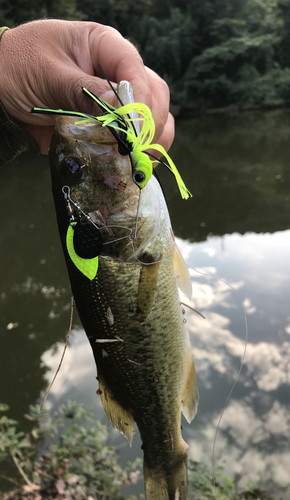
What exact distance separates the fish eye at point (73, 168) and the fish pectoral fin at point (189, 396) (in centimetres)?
105

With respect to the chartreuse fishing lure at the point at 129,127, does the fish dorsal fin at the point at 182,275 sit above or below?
below

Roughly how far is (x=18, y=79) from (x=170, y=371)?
169 centimetres

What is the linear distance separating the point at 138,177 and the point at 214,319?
3103 mm

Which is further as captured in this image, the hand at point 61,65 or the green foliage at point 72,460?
the green foliage at point 72,460

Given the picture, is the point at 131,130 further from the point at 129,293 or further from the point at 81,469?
the point at 81,469

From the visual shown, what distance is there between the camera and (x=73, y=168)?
1241 millimetres

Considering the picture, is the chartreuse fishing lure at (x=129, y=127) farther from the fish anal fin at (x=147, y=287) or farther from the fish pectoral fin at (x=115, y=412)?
the fish pectoral fin at (x=115, y=412)

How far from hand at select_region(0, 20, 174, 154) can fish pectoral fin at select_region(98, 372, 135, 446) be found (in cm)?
125

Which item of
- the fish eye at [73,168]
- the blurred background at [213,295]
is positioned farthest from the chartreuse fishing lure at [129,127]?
the blurred background at [213,295]

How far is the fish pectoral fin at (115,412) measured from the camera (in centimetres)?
154

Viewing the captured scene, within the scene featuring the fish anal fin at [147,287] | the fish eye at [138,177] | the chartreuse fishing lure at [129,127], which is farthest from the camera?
the fish anal fin at [147,287]

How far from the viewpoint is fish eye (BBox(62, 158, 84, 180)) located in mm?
1234

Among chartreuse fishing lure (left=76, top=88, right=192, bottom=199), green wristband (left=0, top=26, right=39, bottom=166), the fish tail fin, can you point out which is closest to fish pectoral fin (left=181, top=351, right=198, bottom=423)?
the fish tail fin

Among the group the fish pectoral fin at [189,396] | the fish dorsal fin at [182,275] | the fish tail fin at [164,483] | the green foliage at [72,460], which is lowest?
the green foliage at [72,460]
